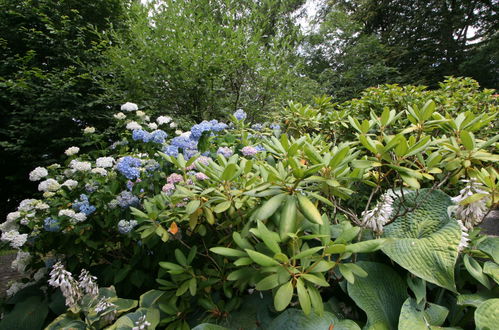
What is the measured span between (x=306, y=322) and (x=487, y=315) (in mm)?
573

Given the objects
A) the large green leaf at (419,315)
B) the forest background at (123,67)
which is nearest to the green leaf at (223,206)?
the large green leaf at (419,315)

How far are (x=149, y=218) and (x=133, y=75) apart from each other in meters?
3.53

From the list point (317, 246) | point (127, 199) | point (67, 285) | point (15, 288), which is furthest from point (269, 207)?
point (15, 288)

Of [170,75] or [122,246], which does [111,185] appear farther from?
[170,75]

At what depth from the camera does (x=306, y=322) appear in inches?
36.9

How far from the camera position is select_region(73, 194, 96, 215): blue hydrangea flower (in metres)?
1.70

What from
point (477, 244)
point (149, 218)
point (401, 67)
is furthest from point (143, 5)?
point (401, 67)

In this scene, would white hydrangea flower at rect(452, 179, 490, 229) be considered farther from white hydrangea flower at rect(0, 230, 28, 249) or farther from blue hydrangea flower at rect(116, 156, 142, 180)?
white hydrangea flower at rect(0, 230, 28, 249)

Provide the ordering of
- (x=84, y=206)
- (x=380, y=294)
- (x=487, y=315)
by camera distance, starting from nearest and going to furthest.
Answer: (x=487, y=315)
(x=380, y=294)
(x=84, y=206)

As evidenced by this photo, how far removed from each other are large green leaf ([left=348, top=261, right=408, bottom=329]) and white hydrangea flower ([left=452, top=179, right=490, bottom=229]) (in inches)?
13.4

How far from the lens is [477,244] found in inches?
44.0

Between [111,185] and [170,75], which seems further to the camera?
[170,75]

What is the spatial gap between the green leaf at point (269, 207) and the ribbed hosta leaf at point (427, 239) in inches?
16.6

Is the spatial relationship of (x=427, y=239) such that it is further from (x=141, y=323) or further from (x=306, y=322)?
(x=141, y=323)
